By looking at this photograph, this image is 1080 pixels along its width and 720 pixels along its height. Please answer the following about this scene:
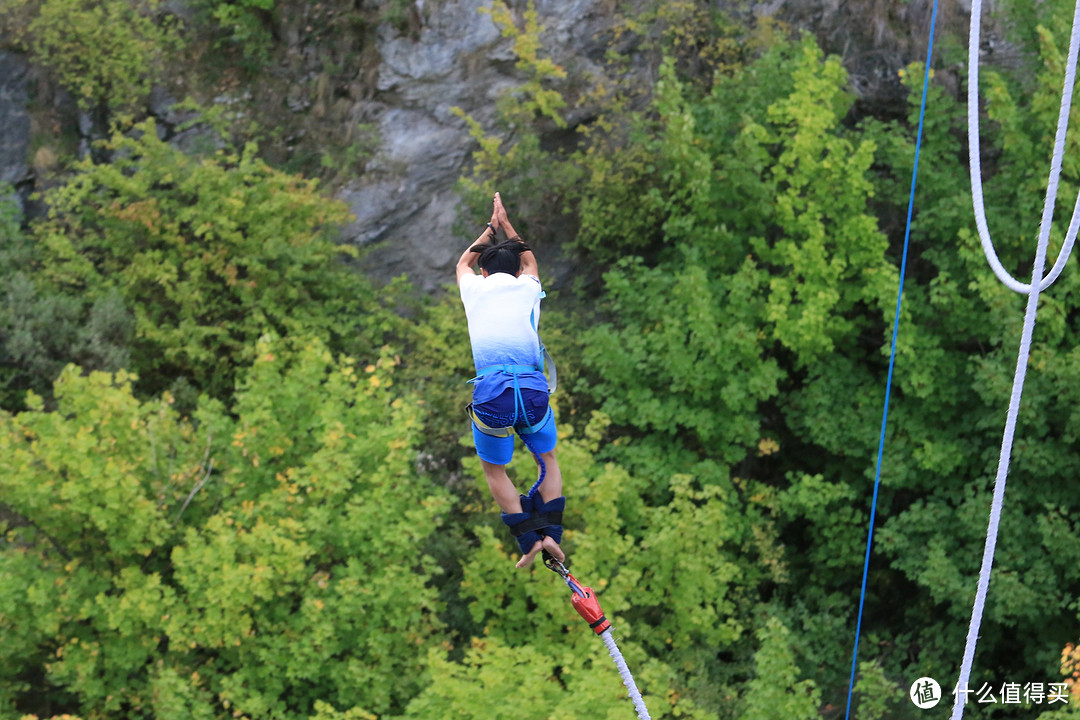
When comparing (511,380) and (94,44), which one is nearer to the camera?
(511,380)

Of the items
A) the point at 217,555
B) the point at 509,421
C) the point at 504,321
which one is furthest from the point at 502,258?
the point at 217,555

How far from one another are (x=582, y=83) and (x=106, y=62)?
22.3 feet

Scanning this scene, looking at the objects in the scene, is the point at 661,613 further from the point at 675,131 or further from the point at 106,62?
the point at 106,62

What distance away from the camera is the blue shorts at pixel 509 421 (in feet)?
15.8

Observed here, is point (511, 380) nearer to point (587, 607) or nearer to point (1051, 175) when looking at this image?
point (587, 607)

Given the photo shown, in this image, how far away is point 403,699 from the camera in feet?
31.6

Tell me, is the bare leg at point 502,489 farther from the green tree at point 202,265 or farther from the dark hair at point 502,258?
the green tree at point 202,265

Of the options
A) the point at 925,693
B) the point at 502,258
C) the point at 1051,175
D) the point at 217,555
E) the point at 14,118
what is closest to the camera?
the point at 1051,175

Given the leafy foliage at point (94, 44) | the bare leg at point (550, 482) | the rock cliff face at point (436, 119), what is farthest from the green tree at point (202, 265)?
the bare leg at point (550, 482)

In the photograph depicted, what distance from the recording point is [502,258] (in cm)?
502

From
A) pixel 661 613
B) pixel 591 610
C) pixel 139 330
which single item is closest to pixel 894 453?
pixel 661 613

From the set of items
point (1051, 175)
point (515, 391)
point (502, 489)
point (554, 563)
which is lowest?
point (554, 563)

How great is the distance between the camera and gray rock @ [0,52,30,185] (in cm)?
1452

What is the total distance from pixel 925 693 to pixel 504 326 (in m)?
8.23
